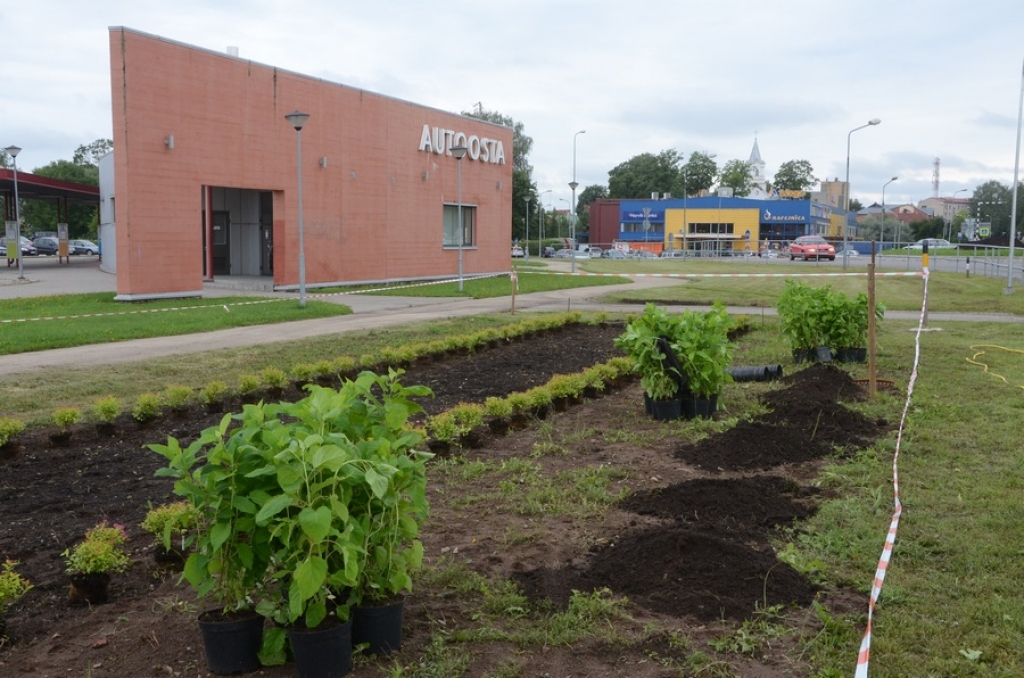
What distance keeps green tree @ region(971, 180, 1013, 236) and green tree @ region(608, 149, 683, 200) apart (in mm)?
39347

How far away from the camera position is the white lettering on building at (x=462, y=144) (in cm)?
3209

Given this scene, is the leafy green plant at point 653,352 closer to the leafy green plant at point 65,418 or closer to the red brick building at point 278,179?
the leafy green plant at point 65,418

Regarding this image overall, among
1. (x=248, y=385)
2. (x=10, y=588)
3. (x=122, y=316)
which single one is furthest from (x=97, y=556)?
(x=122, y=316)

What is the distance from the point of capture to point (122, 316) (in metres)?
18.3

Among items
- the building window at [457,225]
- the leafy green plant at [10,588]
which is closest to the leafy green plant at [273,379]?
the leafy green plant at [10,588]

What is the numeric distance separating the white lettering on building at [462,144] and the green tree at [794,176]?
376ft

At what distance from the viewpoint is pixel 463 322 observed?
17312 mm

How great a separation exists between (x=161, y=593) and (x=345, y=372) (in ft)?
20.8

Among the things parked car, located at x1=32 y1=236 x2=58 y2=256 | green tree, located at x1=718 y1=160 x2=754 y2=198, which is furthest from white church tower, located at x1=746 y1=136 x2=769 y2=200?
parked car, located at x1=32 y1=236 x2=58 y2=256

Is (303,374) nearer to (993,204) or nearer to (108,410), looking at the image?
(108,410)

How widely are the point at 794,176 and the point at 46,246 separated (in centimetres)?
11187

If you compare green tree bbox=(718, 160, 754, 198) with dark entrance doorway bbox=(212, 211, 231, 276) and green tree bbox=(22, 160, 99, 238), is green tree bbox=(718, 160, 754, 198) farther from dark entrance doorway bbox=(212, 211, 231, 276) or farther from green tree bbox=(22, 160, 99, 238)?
dark entrance doorway bbox=(212, 211, 231, 276)

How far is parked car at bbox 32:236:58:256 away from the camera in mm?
63594

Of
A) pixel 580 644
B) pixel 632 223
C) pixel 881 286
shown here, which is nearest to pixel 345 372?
pixel 580 644
